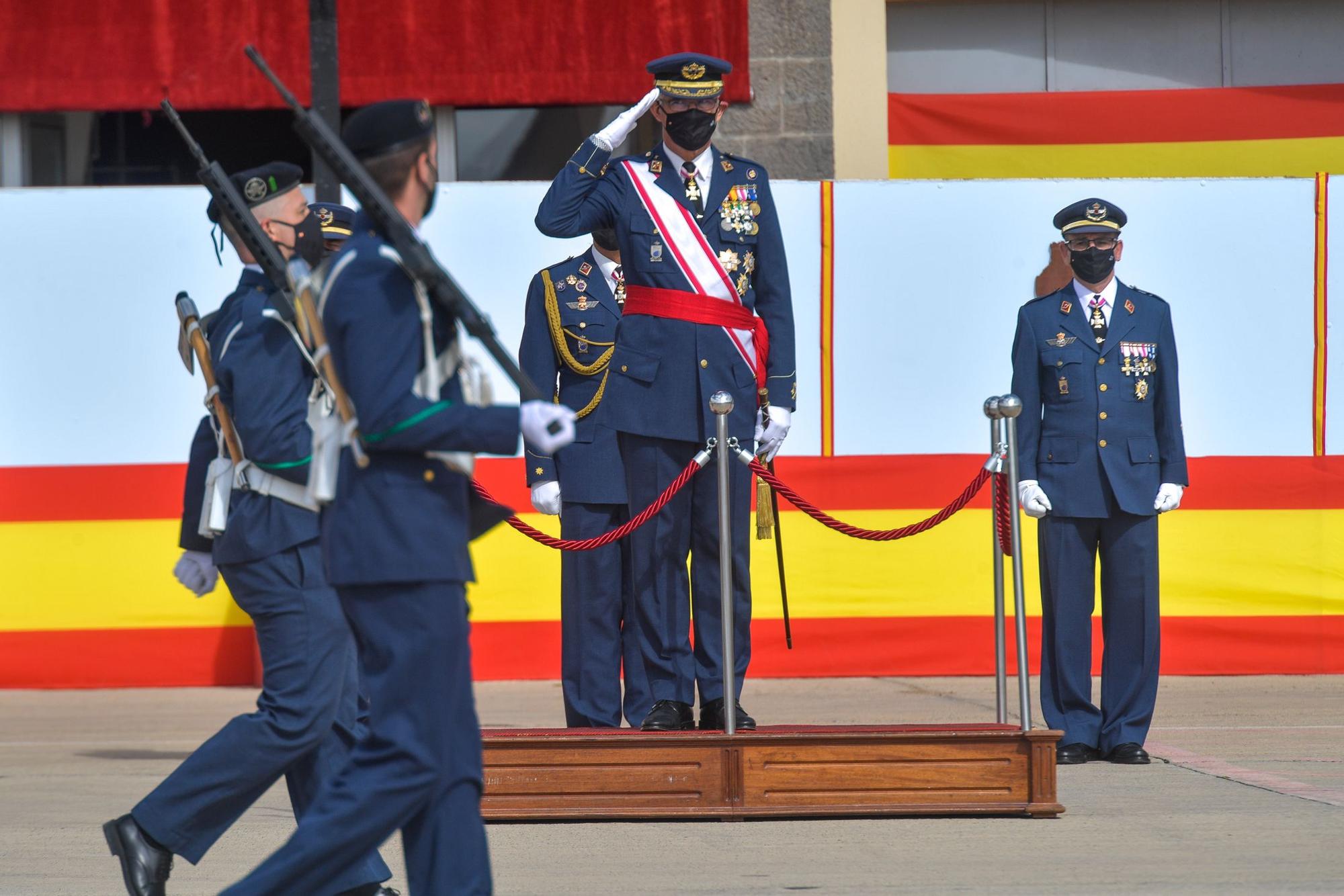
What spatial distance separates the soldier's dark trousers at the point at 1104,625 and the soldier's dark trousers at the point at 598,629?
1473 mm

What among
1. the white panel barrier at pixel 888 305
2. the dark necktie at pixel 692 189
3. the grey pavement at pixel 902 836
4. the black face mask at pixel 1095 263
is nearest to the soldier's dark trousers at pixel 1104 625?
the grey pavement at pixel 902 836

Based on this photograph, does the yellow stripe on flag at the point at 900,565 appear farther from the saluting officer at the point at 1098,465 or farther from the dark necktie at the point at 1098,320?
the dark necktie at the point at 1098,320

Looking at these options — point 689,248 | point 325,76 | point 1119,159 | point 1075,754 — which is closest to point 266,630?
point 689,248

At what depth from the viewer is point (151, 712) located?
321 inches

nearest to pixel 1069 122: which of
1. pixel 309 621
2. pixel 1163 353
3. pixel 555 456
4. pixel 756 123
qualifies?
pixel 756 123

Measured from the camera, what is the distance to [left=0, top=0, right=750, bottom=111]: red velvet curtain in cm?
900

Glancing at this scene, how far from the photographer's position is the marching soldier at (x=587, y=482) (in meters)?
6.41

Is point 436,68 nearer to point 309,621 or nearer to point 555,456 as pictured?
point 555,456

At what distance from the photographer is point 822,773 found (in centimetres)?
537

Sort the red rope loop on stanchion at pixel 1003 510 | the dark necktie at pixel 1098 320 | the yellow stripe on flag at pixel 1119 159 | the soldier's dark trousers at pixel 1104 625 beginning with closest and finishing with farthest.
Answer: the red rope loop on stanchion at pixel 1003 510 → the soldier's dark trousers at pixel 1104 625 → the dark necktie at pixel 1098 320 → the yellow stripe on flag at pixel 1119 159

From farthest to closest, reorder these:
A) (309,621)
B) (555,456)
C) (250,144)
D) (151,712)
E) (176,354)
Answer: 1. (250,144)
2. (176,354)
3. (151,712)
4. (555,456)
5. (309,621)

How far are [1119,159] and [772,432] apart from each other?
4.24m

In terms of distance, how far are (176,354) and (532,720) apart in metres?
2.66

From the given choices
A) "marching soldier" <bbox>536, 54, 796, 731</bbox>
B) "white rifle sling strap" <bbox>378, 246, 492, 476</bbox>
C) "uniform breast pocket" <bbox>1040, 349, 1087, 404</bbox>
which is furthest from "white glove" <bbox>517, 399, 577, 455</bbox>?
"uniform breast pocket" <bbox>1040, 349, 1087, 404</bbox>
